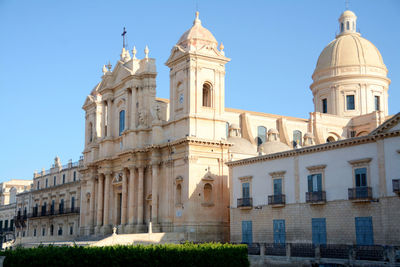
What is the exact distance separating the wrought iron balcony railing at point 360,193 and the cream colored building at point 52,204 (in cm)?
4032

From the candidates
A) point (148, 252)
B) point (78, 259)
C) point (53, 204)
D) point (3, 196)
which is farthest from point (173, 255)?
point (3, 196)

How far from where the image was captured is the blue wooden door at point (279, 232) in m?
A: 36.2

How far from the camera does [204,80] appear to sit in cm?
4538

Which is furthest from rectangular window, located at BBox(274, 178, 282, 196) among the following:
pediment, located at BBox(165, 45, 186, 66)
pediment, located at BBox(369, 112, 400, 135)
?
pediment, located at BBox(165, 45, 186, 66)

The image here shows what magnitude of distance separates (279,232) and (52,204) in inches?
1767

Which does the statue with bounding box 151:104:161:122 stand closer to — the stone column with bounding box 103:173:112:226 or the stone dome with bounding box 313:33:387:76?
the stone column with bounding box 103:173:112:226

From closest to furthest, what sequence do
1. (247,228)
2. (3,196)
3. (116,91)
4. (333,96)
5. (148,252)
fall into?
(148,252)
(247,228)
(116,91)
(333,96)
(3,196)

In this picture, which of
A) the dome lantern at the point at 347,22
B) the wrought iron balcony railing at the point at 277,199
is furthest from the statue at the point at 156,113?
the dome lantern at the point at 347,22

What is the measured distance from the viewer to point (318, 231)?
33.8 meters

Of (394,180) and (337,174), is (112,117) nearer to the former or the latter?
(337,174)

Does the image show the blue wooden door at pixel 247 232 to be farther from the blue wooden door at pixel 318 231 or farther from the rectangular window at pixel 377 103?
the rectangular window at pixel 377 103

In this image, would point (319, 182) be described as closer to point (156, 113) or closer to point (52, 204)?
point (156, 113)

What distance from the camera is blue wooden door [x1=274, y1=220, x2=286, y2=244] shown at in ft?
119

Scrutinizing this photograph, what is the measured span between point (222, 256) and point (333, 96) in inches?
1533
